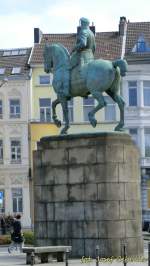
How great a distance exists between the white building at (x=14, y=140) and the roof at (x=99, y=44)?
1.67 m

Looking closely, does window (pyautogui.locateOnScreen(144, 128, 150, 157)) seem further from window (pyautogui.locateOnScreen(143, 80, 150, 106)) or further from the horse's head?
the horse's head

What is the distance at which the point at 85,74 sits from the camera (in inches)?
1042

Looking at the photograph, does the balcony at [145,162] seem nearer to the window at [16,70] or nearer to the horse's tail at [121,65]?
the window at [16,70]

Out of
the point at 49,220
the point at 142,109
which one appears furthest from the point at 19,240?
the point at 142,109

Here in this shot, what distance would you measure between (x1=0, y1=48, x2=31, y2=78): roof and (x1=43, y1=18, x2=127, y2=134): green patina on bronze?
40.2 meters

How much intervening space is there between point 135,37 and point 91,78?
141 ft

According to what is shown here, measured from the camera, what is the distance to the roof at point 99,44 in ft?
224

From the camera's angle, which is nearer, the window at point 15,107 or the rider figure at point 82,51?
the rider figure at point 82,51

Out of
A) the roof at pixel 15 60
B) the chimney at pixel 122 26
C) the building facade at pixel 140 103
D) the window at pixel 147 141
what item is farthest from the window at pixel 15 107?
the window at pixel 147 141

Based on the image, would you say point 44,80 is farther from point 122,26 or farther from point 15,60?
point 122,26

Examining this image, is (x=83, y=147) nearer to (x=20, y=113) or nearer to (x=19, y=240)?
(x=19, y=240)

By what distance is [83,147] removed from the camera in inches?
1013

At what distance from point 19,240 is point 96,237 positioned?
24.2 feet

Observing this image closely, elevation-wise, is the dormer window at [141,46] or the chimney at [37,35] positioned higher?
the chimney at [37,35]
